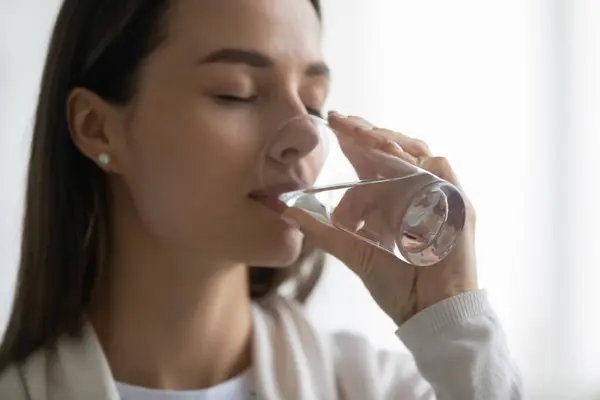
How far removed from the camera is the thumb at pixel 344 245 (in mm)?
876

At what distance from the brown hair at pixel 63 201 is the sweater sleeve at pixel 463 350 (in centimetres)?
43

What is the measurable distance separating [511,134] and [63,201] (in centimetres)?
79

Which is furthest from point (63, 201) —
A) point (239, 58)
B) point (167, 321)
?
point (239, 58)

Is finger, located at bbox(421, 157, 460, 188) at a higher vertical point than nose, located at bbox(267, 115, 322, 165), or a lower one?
lower

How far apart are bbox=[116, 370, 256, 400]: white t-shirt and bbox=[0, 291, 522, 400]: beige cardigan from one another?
0.02 meters

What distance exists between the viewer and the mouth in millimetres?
841

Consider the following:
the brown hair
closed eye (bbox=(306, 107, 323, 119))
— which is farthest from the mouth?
the brown hair

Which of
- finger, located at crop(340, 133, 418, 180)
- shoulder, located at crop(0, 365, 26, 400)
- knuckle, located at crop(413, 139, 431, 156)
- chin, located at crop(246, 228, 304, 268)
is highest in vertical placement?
finger, located at crop(340, 133, 418, 180)

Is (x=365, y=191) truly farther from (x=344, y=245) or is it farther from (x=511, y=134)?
(x=511, y=134)

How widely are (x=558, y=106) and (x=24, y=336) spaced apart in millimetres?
972

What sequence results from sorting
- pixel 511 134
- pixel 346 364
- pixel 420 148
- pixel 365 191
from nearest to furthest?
pixel 365 191, pixel 420 148, pixel 346 364, pixel 511 134

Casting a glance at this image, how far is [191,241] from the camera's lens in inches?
35.7

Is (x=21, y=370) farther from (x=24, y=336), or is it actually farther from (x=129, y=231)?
(x=129, y=231)

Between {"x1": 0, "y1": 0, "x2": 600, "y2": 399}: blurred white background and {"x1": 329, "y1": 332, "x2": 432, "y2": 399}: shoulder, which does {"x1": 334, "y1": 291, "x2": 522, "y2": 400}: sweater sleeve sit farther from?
{"x1": 0, "y1": 0, "x2": 600, "y2": 399}: blurred white background
